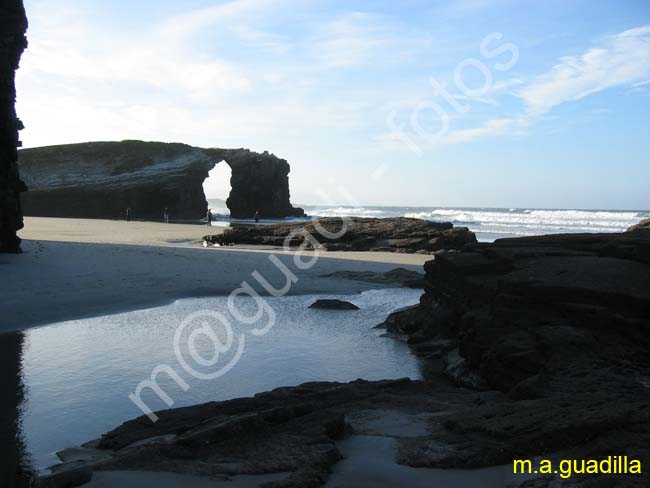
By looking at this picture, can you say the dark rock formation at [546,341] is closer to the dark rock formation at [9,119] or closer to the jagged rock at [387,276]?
the jagged rock at [387,276]

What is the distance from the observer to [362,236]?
20.8 metres

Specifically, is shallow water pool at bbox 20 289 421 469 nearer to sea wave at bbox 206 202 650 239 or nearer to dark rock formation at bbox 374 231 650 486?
dark rock formation at bbox 374 231 650 486

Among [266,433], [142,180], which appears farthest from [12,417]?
[142,180]

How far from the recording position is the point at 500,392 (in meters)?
4.70

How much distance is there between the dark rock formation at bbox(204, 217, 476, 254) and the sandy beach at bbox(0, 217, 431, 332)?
2.94m

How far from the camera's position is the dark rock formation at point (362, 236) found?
65.2 feet

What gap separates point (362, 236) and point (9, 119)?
1230cm

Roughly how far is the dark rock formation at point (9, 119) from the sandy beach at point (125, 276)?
794 millimetres

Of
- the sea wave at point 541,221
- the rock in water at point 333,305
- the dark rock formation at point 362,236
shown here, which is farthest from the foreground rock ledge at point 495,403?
the sea wave at point 541,221

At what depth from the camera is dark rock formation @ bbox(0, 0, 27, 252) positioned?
12.1 m

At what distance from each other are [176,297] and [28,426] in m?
5.92

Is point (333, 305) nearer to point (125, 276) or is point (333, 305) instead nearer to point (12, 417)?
point (125, 276)

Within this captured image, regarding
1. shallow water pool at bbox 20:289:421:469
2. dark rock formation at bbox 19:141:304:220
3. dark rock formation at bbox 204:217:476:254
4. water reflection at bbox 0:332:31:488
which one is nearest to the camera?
water reflection at bbox 0:332:31:488

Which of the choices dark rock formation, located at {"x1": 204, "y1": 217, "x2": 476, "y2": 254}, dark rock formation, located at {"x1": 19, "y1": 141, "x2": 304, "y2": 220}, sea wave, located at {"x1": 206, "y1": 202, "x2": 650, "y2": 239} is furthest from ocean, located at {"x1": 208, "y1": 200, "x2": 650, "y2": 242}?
dark rock formation, located at {"x1": 204, "y1": 217, "x2": 476, "y2": 254}
